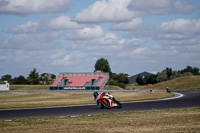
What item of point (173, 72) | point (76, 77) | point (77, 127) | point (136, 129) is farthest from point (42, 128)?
point (173, 72)

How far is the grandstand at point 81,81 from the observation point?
86375 mm

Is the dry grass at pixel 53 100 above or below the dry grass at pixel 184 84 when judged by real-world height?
below

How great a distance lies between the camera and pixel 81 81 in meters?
89.1

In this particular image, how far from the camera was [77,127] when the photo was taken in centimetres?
1389

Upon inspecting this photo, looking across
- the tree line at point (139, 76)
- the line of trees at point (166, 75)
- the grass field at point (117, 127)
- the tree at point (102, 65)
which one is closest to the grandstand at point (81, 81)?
the tree line at point (139, 76)

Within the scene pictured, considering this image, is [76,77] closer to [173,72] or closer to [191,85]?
[191,85]

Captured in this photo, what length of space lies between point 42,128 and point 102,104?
10.7 metres

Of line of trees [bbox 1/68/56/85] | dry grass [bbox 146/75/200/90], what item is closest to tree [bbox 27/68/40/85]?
line of trees [bbox 1/68/56/85]

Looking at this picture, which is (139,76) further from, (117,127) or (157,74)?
(117,127)

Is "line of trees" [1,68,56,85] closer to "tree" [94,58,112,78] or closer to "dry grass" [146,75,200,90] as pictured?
"tree" [94,58,112,78]

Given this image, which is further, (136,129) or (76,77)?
(76,77)

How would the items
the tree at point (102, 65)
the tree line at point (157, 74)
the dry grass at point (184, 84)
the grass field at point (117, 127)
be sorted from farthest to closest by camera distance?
the tree at point (102, 65) < the tree line at point (157, 74) < the dry grass at point (184, 84) < the grass field at point (117, 127)

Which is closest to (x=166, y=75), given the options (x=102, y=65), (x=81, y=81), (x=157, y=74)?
(x=157, y=74)

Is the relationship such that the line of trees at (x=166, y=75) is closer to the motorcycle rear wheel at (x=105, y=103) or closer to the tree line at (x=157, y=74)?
the tree line at (x=157, y=74)
